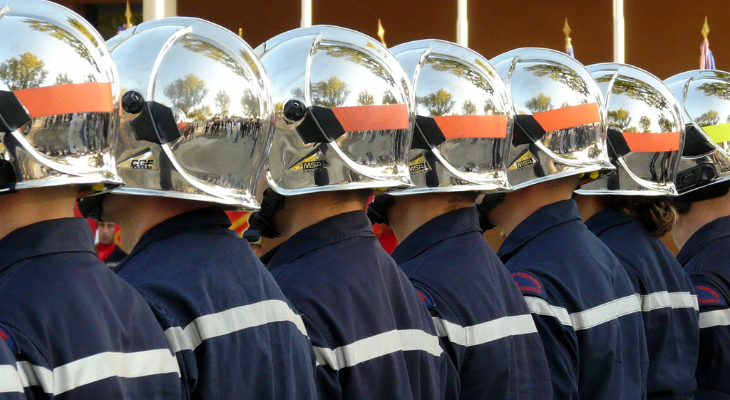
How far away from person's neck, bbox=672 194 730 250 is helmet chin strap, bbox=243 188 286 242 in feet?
8.21

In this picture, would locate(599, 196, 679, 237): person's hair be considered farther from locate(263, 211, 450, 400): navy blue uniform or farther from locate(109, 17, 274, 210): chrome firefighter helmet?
locate(109, 17, 274, 210): chrome firefighter helmet

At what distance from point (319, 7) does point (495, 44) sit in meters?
1.69

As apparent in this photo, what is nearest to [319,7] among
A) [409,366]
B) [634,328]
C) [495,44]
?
[495,44]

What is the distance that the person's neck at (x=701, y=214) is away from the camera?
458cm

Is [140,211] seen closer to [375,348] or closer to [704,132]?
[375,348]

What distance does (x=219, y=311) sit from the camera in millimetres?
2271

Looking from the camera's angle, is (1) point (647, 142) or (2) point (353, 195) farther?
(1) point (647, 142)

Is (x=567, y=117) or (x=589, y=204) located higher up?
(x=567, y=117)

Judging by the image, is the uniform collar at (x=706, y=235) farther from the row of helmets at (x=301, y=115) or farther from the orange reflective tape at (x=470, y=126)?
the orange reflective tape at (x=470, y=126)

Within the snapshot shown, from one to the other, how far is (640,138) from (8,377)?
126 inches

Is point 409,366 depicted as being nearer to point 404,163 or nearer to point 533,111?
point 404,163

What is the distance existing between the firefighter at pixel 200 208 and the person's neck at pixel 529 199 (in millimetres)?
1401

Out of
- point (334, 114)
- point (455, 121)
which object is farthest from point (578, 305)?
point (334, 114)

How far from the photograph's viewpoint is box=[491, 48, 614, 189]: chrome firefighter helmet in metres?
3.75
